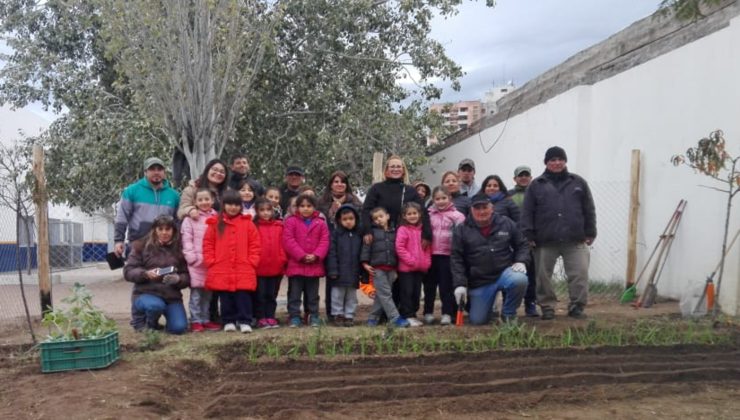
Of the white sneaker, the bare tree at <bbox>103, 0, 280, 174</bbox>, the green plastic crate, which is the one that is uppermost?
the bare tree at <bbox>103, 0, 280, 174</bbox>

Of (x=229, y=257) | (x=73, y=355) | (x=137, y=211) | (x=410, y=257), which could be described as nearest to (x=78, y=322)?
(x=73, y=355)

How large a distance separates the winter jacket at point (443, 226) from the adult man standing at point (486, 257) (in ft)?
0.69

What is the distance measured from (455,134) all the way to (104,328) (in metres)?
11.8

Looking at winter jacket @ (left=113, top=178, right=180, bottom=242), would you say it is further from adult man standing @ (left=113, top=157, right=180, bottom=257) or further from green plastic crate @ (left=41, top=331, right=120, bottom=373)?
green plastic crate @ (left=41, top=331, right=120, bottom=373)

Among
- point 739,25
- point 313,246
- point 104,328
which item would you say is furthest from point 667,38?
point 104,328

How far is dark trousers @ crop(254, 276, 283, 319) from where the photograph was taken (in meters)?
6.54

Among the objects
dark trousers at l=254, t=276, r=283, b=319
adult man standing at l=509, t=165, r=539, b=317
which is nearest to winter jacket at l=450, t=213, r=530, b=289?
adult man standing at l=509, t=165, r=539, b=317

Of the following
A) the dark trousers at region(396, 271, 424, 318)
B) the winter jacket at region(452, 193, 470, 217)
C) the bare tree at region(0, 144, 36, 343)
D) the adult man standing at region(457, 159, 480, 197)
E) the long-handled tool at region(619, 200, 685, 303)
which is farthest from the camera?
the long-handled tool at region(619, 200, 685, 303)

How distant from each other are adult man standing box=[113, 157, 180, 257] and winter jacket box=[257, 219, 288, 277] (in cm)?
108

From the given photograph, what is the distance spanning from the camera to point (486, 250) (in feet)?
21.0

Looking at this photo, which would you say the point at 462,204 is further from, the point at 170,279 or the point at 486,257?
the point at 170,279

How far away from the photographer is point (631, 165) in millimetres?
8617

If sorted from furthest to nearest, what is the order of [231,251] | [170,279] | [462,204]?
[462,204] → [231,251] → [170,279]

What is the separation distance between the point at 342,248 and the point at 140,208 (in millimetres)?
2140
